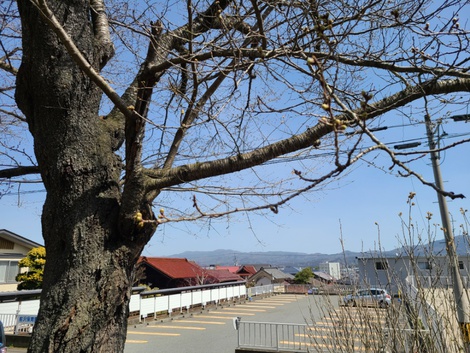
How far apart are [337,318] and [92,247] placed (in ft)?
10.5

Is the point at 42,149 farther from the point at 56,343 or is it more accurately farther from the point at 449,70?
the point at 449,70

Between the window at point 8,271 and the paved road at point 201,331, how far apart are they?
32.6 feet

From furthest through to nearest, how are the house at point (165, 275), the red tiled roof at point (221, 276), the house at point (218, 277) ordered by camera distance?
the red tiled roof at point (221, 276)
the house at point (218, 277)
the house at point (165, 275)

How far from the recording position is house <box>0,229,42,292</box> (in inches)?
703

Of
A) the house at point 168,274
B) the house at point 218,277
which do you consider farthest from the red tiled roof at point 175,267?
the house at point 218,277

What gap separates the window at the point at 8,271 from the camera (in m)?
17.8

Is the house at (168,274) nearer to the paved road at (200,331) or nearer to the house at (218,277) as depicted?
the house at (218,277)

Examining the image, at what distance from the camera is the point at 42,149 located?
2.27m

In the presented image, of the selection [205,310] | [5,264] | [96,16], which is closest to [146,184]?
[96,16]

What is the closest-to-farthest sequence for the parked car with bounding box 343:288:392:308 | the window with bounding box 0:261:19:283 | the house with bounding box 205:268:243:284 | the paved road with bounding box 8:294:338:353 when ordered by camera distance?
the parked car with bounding box 343:288:392:308
the paved road with bounding box 8:294:338:353
the window with bounding box 0:261:19:283
the house with bounding box 205:268:243:284

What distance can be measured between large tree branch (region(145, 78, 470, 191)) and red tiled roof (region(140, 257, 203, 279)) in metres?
20.6

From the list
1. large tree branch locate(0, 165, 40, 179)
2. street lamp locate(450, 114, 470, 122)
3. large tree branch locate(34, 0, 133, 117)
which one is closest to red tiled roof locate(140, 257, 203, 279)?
large tree branch locate(0, 165, 40, 179)

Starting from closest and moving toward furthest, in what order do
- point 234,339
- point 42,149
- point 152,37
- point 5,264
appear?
point 42,149 → point 152,37 → point 234,339 → point 5,264

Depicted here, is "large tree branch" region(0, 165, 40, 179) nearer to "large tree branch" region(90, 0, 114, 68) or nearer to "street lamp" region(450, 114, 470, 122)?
"large tree branch" region(90, 0, 114, 68)
